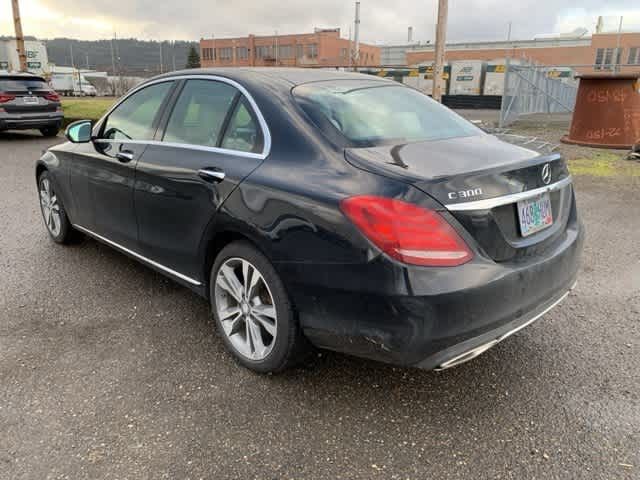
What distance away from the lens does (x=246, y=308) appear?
2873 millimetres

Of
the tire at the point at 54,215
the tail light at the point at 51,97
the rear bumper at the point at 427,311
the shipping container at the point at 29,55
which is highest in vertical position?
the shipping container at the point at 29,55

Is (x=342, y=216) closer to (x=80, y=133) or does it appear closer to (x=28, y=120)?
(x=80, y=133)

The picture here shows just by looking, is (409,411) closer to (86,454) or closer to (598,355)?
(598,355)

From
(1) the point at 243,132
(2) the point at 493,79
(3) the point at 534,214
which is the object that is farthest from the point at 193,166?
(2) the point at 493,79

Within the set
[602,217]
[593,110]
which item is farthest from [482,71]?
[602,217]

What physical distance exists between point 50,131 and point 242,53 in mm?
68906

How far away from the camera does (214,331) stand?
133 inches

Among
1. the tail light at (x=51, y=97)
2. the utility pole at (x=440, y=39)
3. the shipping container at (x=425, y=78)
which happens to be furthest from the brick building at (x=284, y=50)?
the tail light at (x=51, y=97)

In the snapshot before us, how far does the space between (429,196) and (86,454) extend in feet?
5.92

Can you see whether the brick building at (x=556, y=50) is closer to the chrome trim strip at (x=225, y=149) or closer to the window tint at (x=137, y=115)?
the window tint at (x=137, y=115)

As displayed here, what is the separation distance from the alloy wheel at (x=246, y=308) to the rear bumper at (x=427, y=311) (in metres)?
0.29

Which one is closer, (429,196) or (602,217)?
(429,196)

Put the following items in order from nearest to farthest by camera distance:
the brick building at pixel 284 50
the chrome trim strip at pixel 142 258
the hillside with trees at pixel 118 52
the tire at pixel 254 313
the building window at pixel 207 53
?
the tire at pixel 254 313, the chrome trim strip at pixel 142 258, the brick building at pixel 284 50, the building window at pixel 207 53, the hillside with trees at pixel 118 52

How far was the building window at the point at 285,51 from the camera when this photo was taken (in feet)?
244
